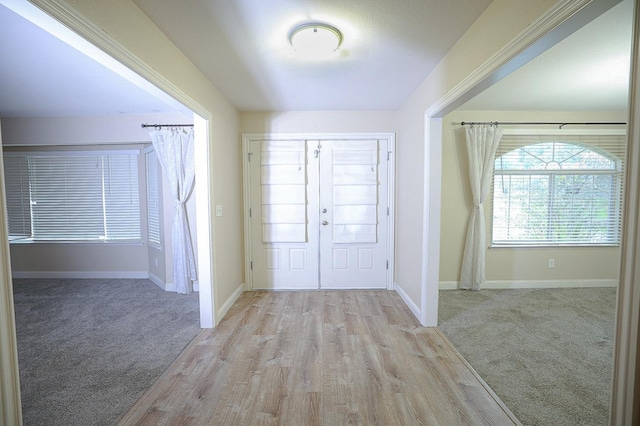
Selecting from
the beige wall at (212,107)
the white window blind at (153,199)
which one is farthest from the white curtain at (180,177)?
the beige wall at (212,107)

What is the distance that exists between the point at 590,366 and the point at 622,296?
1713mm

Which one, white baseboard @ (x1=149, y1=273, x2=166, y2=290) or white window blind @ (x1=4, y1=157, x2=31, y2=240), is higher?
white window blind @ (x1=4, y1=157, x2=31, y2=240)

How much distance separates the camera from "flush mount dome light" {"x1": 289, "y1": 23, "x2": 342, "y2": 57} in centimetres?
181

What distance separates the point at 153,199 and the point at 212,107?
2082 millimetres

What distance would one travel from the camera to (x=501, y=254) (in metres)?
3.73

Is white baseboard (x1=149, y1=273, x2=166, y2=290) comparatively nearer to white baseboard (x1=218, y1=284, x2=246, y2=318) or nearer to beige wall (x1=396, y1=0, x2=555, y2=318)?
white baseboard (x1=218, y1=284, x2=246, y2=318)

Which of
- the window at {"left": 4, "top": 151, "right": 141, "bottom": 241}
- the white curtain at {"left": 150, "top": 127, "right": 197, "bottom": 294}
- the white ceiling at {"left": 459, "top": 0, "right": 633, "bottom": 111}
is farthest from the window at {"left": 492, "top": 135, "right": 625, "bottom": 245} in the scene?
the window at {"left": 4, "top": 151, "right": 141, "bottom": 241}

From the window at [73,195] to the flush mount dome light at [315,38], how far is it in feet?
11.6

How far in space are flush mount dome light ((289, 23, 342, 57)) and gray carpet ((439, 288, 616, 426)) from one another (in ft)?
8.80

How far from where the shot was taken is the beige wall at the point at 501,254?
3.66 m

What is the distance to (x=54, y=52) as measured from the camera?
2174 mm

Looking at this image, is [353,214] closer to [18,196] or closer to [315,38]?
[315,38]

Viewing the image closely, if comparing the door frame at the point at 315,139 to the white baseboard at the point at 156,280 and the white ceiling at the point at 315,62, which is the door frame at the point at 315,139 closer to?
the white ceiling at the point at 315,62

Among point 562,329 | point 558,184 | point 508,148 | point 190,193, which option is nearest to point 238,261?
point 190,193
